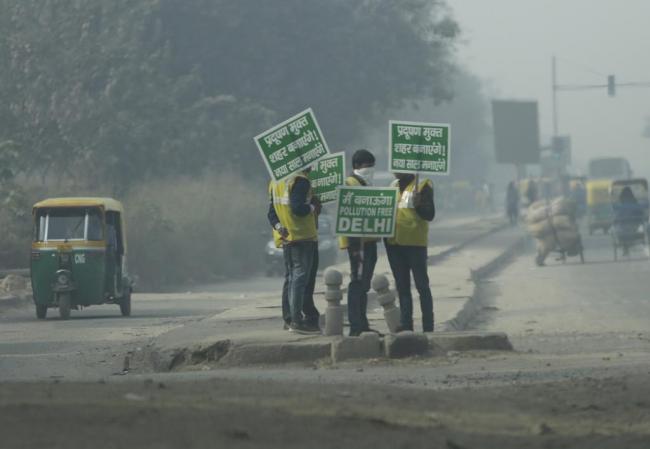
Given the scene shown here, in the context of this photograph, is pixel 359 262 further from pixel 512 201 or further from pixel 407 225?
pixel 512 201

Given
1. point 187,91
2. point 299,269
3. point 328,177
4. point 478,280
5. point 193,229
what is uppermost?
point 187,91

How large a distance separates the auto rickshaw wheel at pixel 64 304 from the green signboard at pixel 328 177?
299 inches

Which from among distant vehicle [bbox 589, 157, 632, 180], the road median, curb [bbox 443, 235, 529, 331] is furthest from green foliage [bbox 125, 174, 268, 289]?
distant vehicle [bbox 589, 157, 632, 180]

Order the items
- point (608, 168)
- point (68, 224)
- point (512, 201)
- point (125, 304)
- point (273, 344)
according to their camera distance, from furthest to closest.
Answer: point (608, 168)
point (512, 201)
point (125, 304)
point (68, 224)
point (273, 344)

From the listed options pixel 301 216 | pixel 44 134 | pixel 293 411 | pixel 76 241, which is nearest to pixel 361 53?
pixel 44 134

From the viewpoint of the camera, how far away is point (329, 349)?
12.4 meters

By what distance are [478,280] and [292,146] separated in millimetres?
16946

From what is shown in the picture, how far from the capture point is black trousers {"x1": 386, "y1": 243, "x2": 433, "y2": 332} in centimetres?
1346

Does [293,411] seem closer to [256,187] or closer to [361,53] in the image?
[256,187]

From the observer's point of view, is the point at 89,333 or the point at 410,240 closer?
the point at 410,240

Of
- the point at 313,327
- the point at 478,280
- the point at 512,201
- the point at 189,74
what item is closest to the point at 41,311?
the point at 313,327

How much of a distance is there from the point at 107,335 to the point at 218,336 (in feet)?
12.3

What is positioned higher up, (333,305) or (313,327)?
(333,305)

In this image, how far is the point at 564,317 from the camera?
63.3ft
